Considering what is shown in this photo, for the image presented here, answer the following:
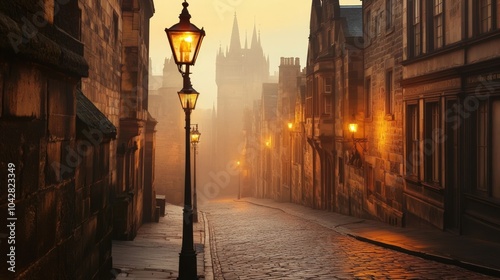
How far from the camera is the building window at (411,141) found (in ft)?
53.5

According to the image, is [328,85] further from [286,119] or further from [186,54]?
[186,54]

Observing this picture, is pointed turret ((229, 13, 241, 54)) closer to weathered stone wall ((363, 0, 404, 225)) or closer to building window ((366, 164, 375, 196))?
weathered stone wall ((363, 0, 404, 225))

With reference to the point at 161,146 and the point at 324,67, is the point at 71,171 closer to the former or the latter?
the point at 324,67

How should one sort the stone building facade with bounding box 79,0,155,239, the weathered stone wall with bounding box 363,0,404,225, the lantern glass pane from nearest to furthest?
the lantern glass pane → the stone building facade with bounding box 79,0,155,239 → the weathered stone wall with bounding box 363,0,404,225

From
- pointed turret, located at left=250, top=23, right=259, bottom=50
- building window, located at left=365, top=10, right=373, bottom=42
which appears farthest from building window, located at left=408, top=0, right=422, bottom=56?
pointed turret, located at left=250, top=23, right=259, bottom=50

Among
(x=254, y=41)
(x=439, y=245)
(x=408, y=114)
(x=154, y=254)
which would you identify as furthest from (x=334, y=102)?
(x=254, y=41)

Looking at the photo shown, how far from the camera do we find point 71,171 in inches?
201

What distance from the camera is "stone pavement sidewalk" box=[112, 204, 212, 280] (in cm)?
1033

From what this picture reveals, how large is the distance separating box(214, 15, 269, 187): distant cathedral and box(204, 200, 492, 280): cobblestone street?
8406 cm

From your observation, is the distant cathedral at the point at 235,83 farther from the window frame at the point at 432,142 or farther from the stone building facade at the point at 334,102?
the window frame at the point at 432,142

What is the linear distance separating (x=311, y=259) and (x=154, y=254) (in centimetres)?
411

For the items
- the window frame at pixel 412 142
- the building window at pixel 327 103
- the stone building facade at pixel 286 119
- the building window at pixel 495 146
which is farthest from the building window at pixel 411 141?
the stone building facade at pixel 286 119

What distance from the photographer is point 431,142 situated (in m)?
15.0

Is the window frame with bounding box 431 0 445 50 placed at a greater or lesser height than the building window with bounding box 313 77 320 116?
greater
